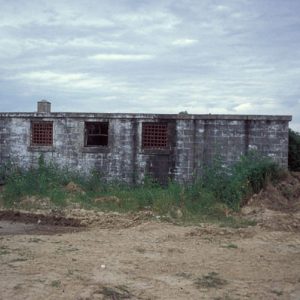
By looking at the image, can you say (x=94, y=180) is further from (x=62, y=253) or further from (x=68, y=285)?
(x=68, y=285)

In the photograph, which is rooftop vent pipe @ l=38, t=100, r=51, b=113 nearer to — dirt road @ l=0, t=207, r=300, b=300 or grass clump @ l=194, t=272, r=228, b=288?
dirt road @ l=0, t=207, r=300, b=300

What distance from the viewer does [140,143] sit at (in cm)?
1455

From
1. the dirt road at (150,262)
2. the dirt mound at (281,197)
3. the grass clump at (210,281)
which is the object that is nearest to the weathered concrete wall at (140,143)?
the dirt mound at (281,197)

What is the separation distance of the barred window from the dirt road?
213 inches

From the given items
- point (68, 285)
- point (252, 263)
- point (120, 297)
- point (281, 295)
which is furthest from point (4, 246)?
point (281, 295)

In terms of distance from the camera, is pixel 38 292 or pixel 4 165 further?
pixel 4 165

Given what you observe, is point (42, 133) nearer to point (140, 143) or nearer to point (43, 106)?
point (43, 106)

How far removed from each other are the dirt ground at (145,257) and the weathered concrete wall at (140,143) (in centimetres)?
260

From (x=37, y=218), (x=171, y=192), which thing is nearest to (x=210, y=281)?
(x=37, y=218)

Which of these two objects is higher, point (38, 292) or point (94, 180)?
point (94, 180)

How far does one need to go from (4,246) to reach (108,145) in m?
7.02

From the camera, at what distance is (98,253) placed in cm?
775

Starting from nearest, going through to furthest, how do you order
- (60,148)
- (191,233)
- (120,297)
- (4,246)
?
1. (120,297)
2. (4,246)
3. (191,233)
4. (60,148)

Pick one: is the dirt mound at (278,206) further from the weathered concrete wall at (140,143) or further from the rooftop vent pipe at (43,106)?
the rooftop vent pipe at (43,106)
